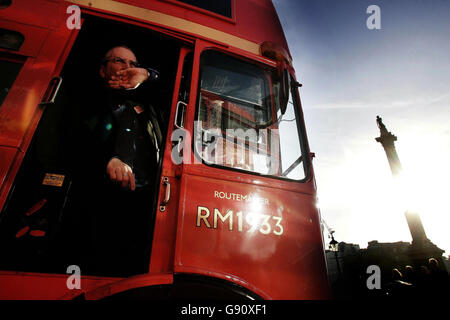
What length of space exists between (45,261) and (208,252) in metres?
1.06

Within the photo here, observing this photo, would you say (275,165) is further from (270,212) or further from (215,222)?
(215,222)

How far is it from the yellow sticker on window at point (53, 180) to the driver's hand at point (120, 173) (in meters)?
0.37

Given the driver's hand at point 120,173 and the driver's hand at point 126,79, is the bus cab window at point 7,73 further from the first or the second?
the driver's hand at point 120,173

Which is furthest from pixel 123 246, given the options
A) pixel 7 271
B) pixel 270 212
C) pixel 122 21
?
pixel 122 21

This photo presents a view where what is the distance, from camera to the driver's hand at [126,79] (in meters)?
1.89

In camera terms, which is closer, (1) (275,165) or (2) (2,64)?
(2) (2,64)

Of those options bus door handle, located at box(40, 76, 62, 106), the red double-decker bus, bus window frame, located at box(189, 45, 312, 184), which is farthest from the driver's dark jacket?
bus window frame, located at box(189, 45, 312, 184)

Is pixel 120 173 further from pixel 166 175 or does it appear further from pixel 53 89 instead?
pixel 53 89

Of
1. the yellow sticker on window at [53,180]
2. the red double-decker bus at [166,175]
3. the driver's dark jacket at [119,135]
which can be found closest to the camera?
the red double-decker bus at [166,175]

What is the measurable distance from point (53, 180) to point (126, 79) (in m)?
0.98

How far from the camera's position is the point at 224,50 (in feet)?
6.30

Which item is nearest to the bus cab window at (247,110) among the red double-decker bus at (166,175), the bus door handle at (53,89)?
the red double-decker bus at (166,175)

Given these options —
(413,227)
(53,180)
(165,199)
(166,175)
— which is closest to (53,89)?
(53,180)

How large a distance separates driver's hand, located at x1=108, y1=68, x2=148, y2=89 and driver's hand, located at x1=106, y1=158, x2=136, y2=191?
28.0 inches
